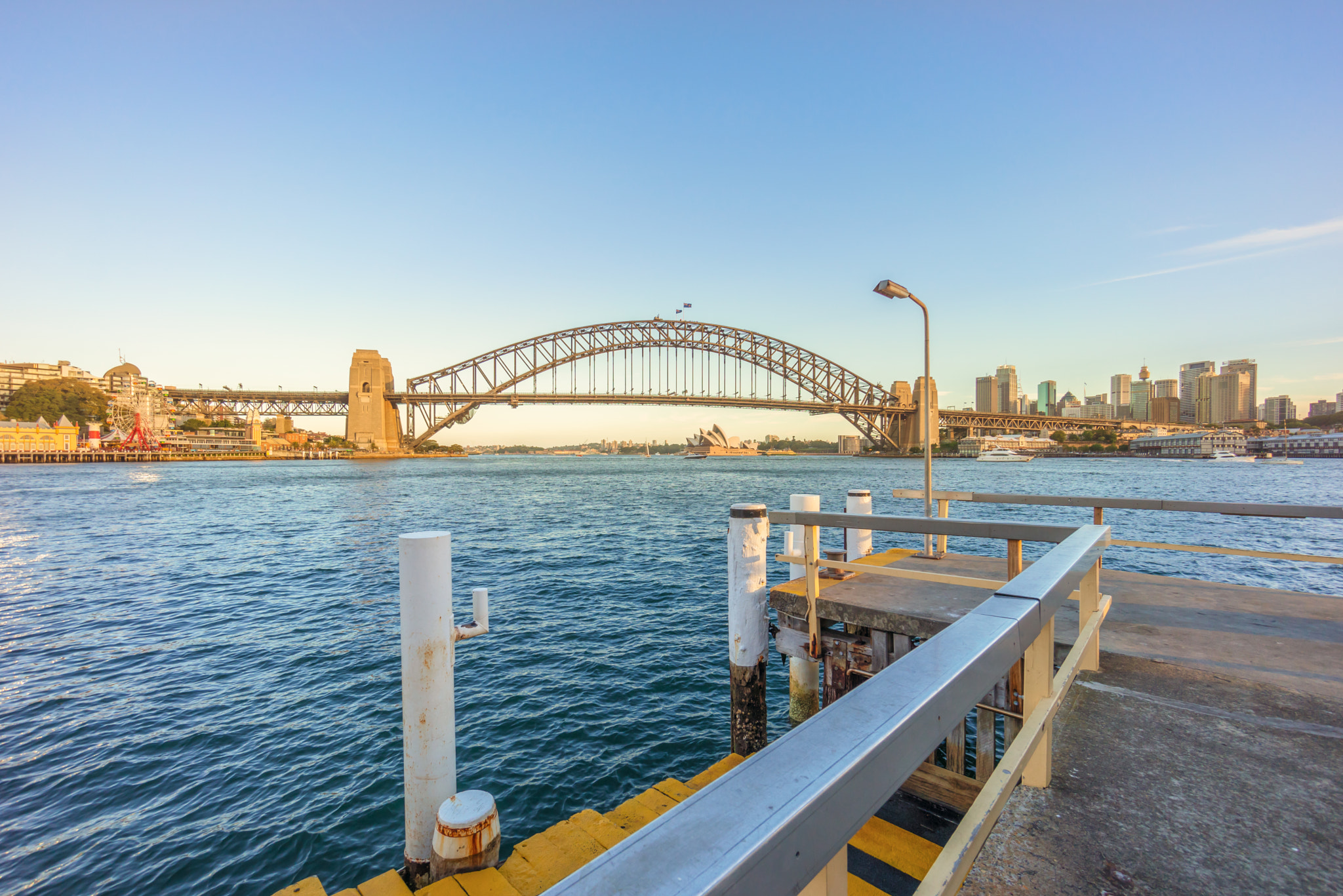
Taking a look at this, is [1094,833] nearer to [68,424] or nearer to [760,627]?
[760,627]

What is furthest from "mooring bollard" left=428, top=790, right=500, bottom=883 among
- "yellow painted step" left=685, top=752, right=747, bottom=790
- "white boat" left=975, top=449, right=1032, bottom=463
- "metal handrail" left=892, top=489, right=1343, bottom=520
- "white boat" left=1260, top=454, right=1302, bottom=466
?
"white boat" left=1260, top=454, right=1302, bottom=466

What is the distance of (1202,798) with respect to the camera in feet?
7.06

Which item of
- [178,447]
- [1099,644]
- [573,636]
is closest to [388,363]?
[178,447]

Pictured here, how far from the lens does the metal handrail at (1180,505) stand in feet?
13.8

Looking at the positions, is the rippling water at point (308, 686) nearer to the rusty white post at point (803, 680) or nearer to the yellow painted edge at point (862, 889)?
the rusty white post at point (803, 680)

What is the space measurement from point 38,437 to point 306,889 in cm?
12874

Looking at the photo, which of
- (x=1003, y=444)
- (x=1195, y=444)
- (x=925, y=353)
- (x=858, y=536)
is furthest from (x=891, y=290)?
(x=1003, y=444)

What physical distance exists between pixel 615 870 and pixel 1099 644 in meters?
Answer: 4.58

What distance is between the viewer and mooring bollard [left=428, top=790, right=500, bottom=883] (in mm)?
3502

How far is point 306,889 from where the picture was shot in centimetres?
325

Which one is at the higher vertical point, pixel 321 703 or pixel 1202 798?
pixel 1202 798

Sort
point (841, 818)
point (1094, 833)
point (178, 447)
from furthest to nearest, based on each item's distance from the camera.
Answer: point (178, 447)
point (1094, 833)
point (841, 818)

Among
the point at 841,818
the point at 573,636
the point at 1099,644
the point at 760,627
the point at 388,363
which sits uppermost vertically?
the point at 388,363

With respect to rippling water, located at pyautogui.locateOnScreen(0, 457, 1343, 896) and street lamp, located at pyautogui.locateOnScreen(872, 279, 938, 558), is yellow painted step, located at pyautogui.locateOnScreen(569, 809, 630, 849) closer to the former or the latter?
rippling water, located at pyautogui.locateOnScreen(0, 457, 1343, 896)
